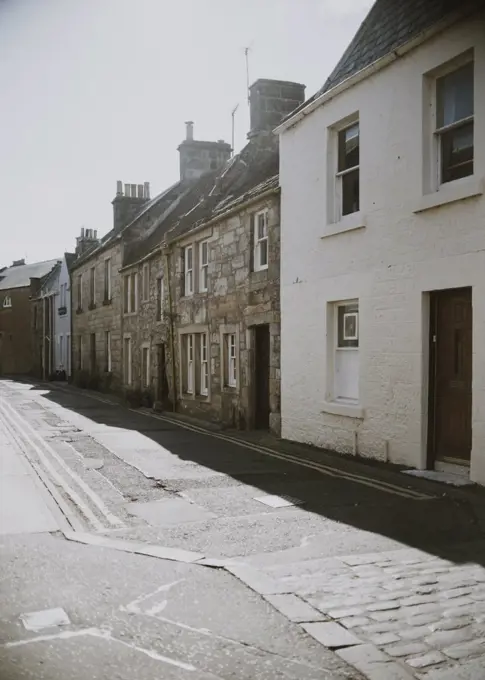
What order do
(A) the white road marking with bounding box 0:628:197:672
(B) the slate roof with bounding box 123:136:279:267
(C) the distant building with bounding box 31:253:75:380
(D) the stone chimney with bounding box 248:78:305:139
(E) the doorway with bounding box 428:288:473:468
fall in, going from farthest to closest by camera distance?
(C) the distant building with bounding box 31:253:75:380
(D) the stone chimney with bounding box 248:78:305:139
(B) the slate roof with bounding box 123:136:279:267
(E) the doorway with bounding box 428:288:473:468
(A) the white road marking with bounding box 0:628:197:672

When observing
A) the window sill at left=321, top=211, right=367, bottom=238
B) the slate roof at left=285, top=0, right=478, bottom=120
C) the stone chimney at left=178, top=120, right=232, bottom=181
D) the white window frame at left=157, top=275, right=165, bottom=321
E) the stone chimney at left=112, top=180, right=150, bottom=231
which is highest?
the stone chimney at left=178, top=120, right=232, bottom=181

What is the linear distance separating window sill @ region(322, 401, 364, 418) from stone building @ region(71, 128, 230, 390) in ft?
42.1

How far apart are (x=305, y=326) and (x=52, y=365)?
119ft

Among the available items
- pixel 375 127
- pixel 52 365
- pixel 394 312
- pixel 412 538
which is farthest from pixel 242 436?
pixel 52 365

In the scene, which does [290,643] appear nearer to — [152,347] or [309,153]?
[309,153]

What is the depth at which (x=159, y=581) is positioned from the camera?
521 centimetres

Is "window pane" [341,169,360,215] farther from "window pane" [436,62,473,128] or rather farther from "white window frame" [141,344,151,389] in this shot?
"white window frame" [141,344,151,389]

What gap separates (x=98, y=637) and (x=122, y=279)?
986 inches

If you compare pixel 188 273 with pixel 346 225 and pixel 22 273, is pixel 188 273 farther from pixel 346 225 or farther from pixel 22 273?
pixel 22 273

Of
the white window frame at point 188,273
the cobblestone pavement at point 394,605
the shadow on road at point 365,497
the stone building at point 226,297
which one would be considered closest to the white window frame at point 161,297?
the stone building at point 226,297

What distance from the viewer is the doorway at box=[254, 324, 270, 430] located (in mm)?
15492

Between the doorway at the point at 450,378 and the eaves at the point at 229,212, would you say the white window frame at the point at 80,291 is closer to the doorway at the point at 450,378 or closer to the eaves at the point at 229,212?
the eaves at the point at 229,212

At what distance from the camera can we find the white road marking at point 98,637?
149 inches

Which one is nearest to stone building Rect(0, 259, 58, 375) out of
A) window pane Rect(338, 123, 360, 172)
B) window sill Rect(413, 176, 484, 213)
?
window pane Rect(338, 123, 360, 172)
